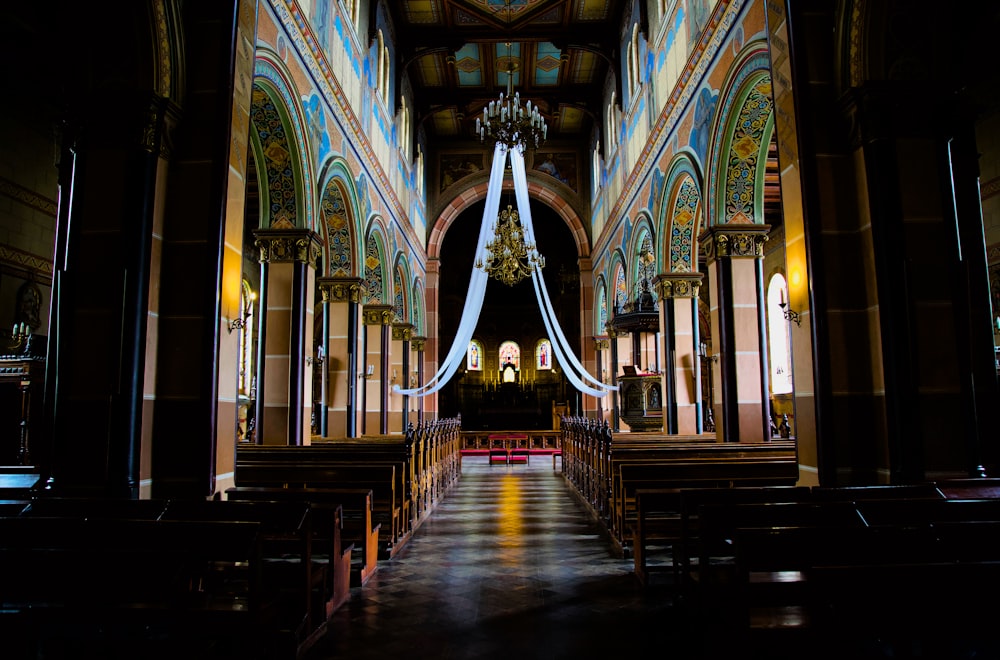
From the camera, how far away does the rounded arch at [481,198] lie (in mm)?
23453

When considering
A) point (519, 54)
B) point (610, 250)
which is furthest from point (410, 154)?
point (610, 250)

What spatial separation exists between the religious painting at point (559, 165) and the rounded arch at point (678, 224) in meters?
10.8

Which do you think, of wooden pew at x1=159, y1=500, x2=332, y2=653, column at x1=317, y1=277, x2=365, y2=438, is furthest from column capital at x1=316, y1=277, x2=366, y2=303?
wooden pew at x1=159, y1=500, x2=332, y2=653

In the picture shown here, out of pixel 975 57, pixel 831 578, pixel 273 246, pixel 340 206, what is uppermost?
pixel 975 57

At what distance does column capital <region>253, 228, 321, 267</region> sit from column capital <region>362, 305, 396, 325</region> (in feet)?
20.6

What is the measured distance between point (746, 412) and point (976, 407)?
4.69 m

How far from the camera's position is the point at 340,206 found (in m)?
13.1

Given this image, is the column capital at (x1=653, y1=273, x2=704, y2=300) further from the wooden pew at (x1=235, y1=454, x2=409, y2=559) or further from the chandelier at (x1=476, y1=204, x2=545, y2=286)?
the wooden pew at (x1=235, y1=454, x2=409, y2=559)

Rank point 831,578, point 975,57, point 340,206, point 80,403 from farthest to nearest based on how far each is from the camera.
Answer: point 340,206
point 975,57
point 80,403
point 831,578

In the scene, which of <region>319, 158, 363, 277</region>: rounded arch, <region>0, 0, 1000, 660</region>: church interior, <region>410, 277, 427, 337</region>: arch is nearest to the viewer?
<region>0, 0, 1000, 660</region>: church interior

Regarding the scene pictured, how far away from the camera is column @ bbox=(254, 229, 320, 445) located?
34.6 feet

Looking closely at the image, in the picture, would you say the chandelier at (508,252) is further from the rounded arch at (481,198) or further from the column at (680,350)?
the rounded arch at (481,198)

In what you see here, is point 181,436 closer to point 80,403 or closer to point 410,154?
point 80,403

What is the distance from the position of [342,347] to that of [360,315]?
0.79 m
